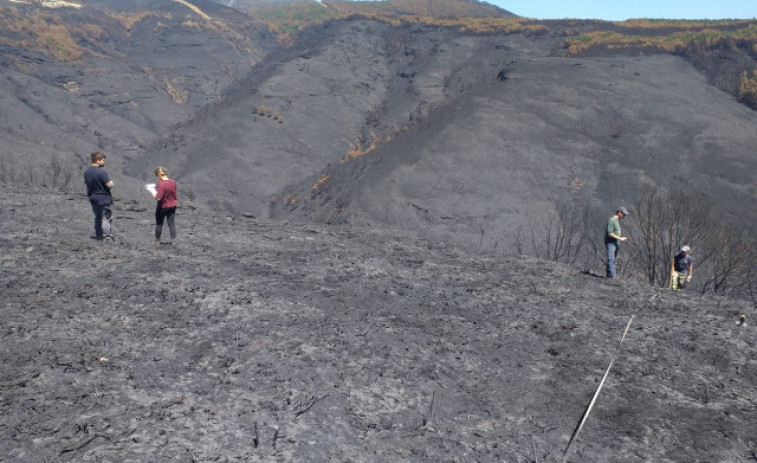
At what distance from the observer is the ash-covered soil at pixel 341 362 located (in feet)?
16.1

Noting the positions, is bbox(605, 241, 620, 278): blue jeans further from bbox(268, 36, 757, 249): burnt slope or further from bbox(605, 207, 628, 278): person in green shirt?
bbox(268, 36, 757, 249): burnt slope

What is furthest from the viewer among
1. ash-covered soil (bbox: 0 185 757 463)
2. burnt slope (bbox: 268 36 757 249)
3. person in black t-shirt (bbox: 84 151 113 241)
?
burnt slope (bbox: 268 36 757 249)

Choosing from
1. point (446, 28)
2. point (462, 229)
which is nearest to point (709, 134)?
point (462, 229)

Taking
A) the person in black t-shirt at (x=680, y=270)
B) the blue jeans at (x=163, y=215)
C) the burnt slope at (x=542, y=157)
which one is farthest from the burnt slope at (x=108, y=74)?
the person in black t-shirt at (x=680, y=270)

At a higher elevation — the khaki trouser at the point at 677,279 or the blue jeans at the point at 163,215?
the blue jeans at the point at 163,215

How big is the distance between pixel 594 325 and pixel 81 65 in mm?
62663

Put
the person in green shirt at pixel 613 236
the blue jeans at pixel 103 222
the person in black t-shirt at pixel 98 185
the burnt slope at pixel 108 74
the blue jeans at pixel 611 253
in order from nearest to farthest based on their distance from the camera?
the person in black t-shirt at pixel 98 185
the blue jeans at pixel 103 222
the person in green shirt at pixel 613 236
the blue jeans at pixel 611 253
the burnt slope at pixel 108 74

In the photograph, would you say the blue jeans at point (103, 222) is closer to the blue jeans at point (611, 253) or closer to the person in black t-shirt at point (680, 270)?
the blue jeans at point (611, 253)

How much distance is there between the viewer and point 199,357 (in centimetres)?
611

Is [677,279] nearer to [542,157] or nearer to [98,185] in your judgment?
[98,185]

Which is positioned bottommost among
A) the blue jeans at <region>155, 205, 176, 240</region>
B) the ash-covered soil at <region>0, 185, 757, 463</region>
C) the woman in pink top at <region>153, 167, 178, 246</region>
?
the ash-covered soil at <region>0, 185, 757, 463</region>

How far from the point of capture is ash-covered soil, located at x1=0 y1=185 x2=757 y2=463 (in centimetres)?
490

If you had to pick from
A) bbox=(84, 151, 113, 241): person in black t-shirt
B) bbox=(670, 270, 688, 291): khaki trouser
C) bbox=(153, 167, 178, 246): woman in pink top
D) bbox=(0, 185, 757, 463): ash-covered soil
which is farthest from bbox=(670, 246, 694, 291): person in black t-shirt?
bbox=(84, 151, 113, 241): person in black t-shirt

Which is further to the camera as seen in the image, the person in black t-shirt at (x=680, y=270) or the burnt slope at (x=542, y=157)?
the burnt slope at (x=542, y=157)
